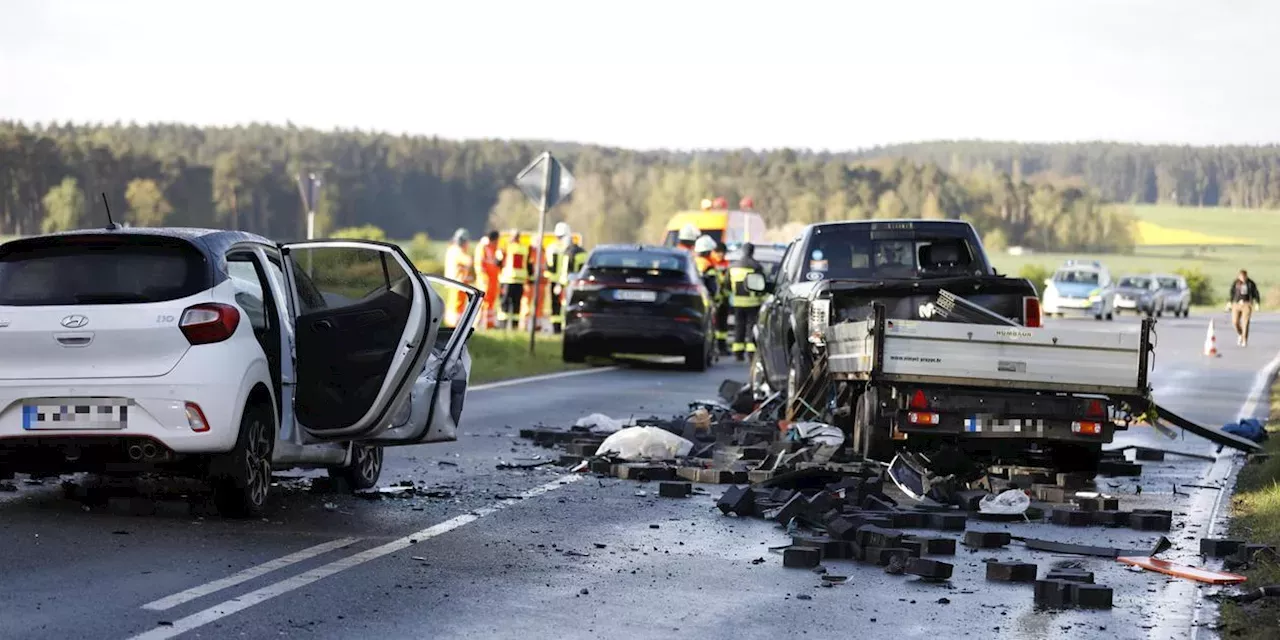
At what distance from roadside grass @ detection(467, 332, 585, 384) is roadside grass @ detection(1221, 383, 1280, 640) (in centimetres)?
997

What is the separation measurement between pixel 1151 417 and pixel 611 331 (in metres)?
→ 12.8

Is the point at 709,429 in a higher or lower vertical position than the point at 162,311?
lower

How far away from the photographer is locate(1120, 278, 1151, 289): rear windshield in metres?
65.0

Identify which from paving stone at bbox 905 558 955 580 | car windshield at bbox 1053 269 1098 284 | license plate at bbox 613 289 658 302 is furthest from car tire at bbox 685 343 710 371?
car windshield at bbox 1053 269 1098 284

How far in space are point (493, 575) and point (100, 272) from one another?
2760 mm

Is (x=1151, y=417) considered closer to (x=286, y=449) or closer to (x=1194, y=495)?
(x=1194, y=495)

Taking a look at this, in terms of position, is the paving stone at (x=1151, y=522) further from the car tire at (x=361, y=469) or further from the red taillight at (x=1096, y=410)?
the car tire at (x=361, y=469)

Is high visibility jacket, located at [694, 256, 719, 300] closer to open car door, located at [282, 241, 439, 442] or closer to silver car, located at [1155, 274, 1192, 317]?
open car door, located at [282, 241, 439, 442]

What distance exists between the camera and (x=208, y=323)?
9.84 meters

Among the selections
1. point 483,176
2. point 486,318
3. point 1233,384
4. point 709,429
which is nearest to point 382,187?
point 483,176

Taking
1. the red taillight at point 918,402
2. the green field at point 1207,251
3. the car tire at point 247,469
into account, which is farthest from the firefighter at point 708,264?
the green field at point 1207,251

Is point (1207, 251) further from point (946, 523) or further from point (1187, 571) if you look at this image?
point (1187, 571)

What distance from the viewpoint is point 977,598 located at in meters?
8.43

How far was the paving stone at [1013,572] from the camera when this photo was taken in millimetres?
8914
